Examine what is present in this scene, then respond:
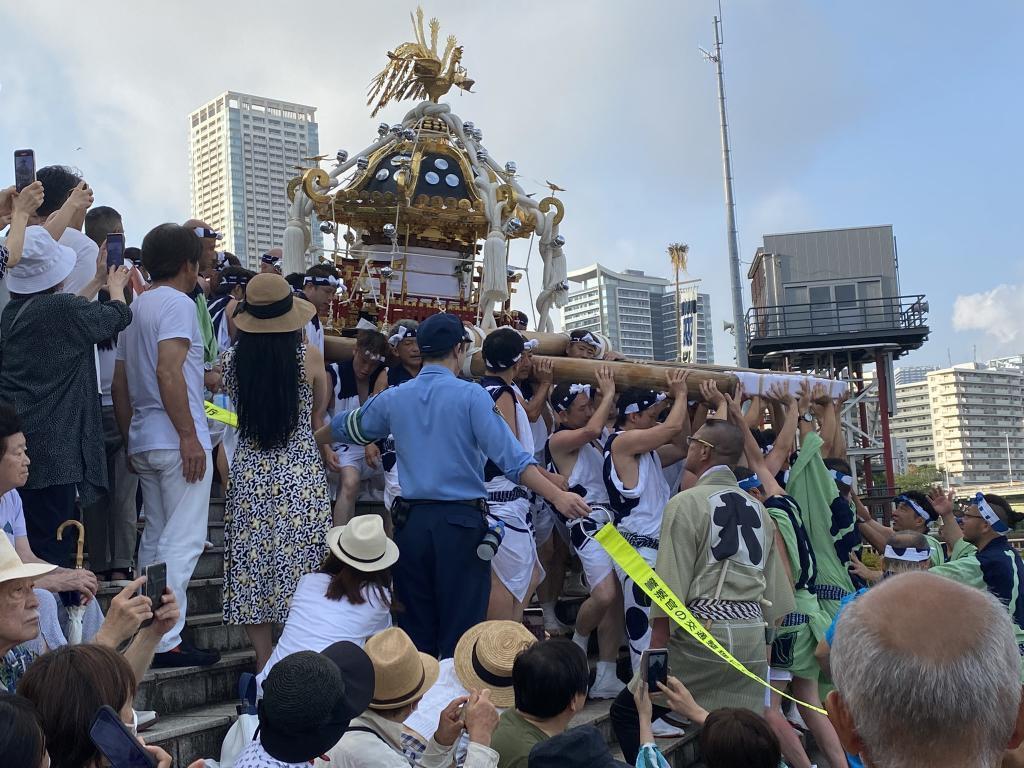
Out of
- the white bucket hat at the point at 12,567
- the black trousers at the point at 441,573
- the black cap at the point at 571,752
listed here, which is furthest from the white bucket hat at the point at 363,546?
the white bucket hat at the point at 12,567

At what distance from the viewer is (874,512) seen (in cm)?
3052

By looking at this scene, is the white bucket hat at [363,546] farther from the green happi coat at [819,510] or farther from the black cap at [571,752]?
the green happi coat at [819,510]

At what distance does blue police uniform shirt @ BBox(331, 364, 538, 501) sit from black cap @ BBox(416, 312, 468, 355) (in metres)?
0.14

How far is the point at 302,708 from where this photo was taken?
121 inches

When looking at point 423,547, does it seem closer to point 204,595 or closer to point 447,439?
point 447,439

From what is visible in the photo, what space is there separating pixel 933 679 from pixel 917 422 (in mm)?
183200

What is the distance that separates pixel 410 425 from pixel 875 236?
128 ft

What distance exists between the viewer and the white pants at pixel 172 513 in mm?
5289

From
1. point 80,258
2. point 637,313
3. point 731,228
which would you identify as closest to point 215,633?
point 80,258

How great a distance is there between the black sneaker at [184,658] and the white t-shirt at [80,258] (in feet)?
7.00

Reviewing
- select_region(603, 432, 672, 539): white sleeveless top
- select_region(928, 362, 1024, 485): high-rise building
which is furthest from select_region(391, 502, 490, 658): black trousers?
select_region(928, 362, 1024, 485): high-rise building

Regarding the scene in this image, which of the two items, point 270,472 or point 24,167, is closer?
point 24,167

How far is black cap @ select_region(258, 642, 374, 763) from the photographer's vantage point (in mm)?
3076

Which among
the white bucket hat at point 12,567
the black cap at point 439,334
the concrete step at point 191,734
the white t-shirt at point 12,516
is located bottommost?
the concrete step at point 191,734
